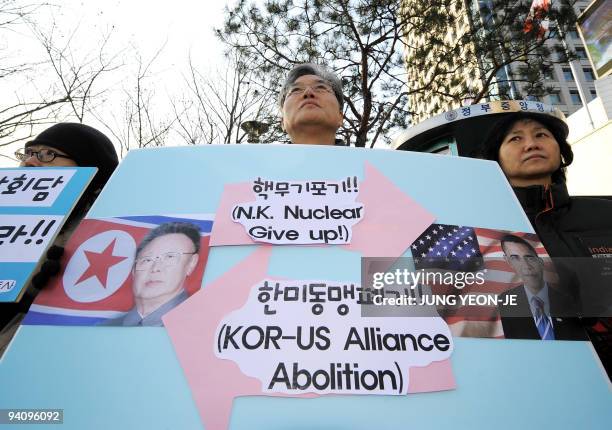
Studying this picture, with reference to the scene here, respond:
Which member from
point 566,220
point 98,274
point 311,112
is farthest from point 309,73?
point 98,274

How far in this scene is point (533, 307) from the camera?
23.3 inches

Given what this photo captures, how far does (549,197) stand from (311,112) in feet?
3.03

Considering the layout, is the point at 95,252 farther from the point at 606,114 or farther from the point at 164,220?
the point at 606,114

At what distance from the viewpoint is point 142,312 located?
0.58 m

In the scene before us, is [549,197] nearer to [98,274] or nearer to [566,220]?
[566,220]

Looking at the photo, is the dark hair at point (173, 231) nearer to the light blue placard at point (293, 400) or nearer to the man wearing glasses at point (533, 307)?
the light blue placard at point (293, 400)

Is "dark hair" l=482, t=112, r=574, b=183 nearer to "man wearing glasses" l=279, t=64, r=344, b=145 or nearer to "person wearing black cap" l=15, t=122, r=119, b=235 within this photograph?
"man wearing glasses" l=279, t=64, r=344, b=145

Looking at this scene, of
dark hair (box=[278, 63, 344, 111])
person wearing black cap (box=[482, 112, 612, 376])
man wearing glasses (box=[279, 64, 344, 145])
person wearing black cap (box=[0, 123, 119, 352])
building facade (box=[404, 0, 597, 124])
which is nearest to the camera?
person wearing black cap (box=[482, 112, 612, 376])

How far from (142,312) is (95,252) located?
0.18 meters

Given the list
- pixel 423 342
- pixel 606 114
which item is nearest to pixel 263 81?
pixel 423 342

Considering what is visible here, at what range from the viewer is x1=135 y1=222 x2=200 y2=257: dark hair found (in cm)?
65

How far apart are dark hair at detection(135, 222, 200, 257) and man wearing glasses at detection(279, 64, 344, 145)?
83 cm

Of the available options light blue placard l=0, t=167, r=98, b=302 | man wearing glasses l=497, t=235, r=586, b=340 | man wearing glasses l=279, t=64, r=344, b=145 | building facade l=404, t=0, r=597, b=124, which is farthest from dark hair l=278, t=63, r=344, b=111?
building facade l=404, t=0, r=597, b=124

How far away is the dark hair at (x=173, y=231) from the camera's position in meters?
0.65
